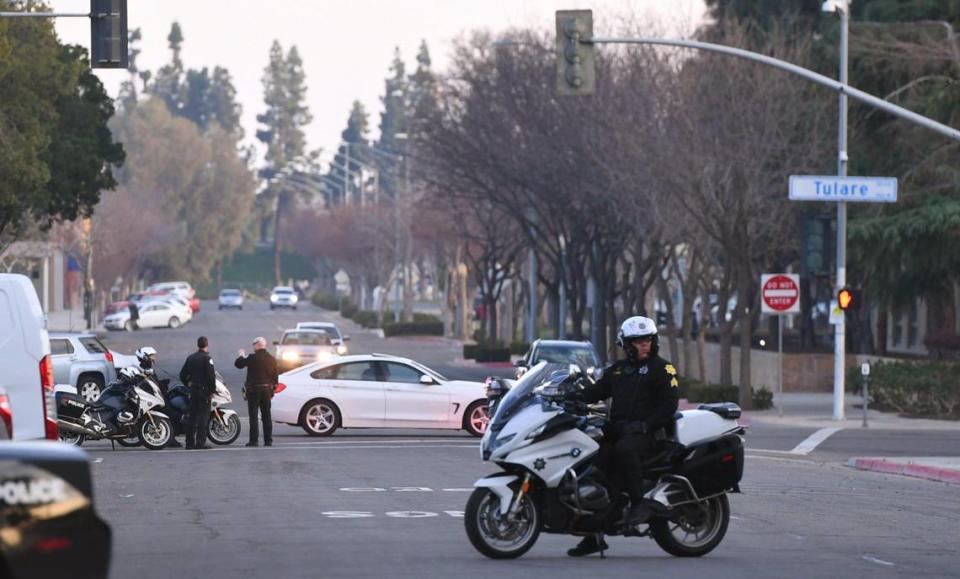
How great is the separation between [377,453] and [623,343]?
43.3 feet

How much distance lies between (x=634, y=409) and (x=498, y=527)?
52.5 inches

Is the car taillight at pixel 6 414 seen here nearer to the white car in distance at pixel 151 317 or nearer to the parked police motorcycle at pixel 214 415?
the parked police motorcycle at pixel 214 415

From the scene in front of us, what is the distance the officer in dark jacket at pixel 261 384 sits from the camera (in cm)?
2634

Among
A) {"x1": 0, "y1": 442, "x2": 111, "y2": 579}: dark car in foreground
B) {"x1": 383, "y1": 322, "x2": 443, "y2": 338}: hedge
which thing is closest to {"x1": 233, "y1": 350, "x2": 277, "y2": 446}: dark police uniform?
A: {"x1": 0, "y1": 442, "x2": 111, "y2": 579}: dark car in foreground

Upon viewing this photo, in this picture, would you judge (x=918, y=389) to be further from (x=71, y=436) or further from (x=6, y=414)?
(x=6, y=414)

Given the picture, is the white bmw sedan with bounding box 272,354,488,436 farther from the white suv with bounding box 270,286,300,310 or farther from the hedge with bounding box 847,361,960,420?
the white suv with bounding box 270,286,300,310

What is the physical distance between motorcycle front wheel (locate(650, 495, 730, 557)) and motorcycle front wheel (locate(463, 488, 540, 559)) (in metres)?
1.03

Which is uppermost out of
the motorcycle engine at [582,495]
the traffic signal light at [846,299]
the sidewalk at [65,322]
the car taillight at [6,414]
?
the traffic signal light at [846,299]

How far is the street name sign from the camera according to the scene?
103ft

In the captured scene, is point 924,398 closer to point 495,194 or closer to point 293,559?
point 495,194

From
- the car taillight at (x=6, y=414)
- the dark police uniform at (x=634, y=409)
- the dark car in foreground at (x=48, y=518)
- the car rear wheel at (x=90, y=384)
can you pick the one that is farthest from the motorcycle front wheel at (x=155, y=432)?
the dark car in foreground at (x=48, y=518)

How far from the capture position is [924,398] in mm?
36250

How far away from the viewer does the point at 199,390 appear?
25.7 m

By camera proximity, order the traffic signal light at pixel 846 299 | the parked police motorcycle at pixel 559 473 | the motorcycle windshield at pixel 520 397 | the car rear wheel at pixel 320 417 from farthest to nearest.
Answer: the traffic signal light at pixel 846 299, the car rear wheel at pixel 320 417, the motorcycle windshield at pixel 520 397, the parked police motorcycle at pixel 559 473
